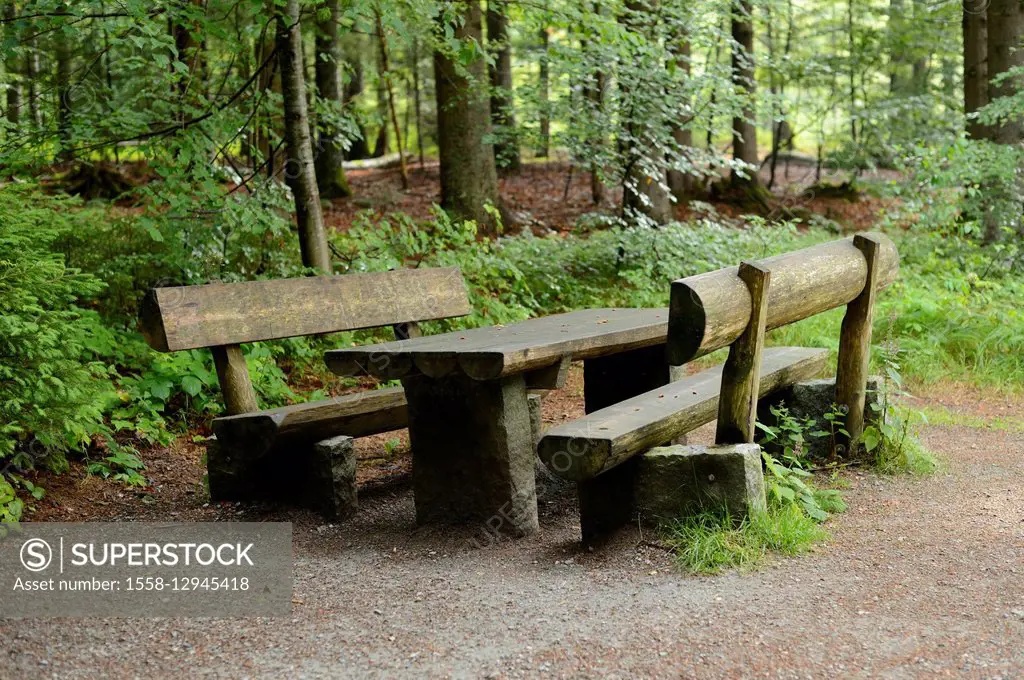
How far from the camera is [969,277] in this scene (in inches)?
376

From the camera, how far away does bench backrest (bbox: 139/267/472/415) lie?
4820mm

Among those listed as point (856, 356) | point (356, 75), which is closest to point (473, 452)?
point (856, 356)

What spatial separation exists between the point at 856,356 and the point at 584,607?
103 inches

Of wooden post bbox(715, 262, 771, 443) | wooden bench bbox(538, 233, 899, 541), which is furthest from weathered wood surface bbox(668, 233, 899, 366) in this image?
wooden post bbox(715, 262, 771, 443)

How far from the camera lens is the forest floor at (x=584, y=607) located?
3104mm

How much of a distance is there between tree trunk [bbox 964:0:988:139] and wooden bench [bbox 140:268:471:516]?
1067cm

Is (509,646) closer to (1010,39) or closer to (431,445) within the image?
(431,445)

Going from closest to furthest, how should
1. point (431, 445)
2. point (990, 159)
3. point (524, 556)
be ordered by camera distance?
point (524, 556) → point (431, 445) → point (990, 159)

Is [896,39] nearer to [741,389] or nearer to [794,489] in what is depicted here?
[794,489]

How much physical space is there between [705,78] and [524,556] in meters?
6.79

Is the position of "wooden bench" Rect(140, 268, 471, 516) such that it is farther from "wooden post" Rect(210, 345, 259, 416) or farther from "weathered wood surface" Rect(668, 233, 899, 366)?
"weathered wood surface" Rect(668, 233, 899, 366)

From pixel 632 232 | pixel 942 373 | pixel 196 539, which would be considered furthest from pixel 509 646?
pixel 632 232

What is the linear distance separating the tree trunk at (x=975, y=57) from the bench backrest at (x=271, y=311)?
32.7 feet
